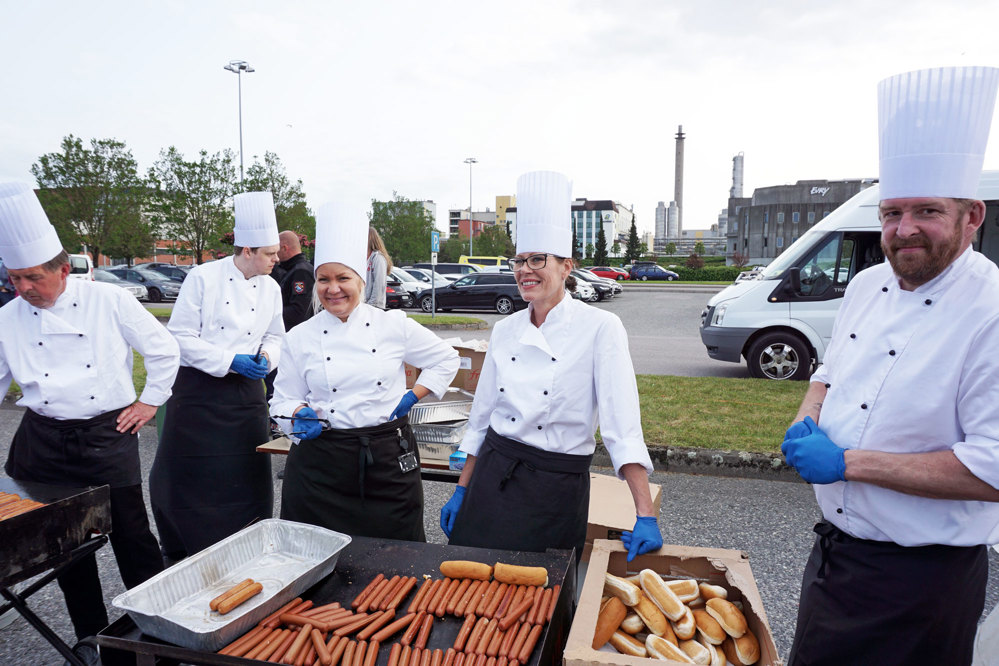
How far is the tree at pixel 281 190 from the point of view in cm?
2850

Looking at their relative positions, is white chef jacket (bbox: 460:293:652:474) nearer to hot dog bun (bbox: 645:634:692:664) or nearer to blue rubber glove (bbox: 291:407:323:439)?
hot dog bun (bbox: 645:634:692:664)

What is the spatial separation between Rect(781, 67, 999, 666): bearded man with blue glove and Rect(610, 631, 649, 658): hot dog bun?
553mm

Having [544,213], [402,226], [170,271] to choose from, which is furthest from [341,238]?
[402,226]

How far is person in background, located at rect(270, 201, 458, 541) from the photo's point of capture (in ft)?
8.81

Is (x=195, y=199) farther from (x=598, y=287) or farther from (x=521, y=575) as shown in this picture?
(x=521, y=575)

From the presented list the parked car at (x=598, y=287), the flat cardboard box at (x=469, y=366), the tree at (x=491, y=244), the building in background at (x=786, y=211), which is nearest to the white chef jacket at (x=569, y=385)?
the flat cardboard box at (x=469, y=366)

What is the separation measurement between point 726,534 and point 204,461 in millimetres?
3218

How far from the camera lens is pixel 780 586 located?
11.1ft

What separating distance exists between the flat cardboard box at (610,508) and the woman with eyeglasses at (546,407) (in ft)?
2.01

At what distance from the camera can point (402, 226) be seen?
156 ft

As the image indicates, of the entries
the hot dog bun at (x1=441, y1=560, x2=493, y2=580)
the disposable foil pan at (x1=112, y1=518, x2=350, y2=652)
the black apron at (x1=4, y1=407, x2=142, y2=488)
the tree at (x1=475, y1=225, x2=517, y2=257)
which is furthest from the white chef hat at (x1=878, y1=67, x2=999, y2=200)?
the tree at (x1=475, y1=225, x2=517, y2=257)

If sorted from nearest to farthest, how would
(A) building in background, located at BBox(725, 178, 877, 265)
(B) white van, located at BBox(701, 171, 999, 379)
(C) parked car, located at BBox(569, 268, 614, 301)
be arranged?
(B) white van, located at BBox(701, 171, 999, 379) → (C) parked car, located at BBox(569, 268, 614, 301) → (A) building in background, located at BBox(725, 178, 877, 265)

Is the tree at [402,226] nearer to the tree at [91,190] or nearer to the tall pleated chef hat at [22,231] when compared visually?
the tree at [91,190]

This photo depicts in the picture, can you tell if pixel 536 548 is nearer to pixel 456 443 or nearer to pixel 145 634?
pixel 145 634
